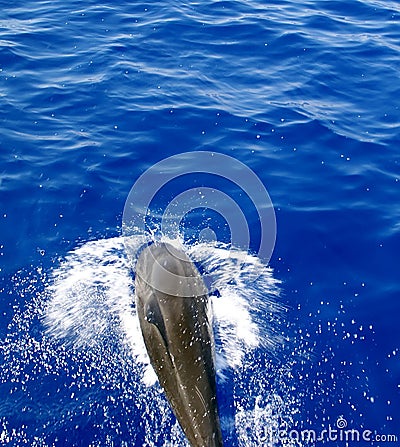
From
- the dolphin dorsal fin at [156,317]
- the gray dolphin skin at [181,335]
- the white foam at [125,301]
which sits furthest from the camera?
the white foam at [125,301]

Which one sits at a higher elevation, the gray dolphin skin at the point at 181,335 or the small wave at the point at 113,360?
the gray dolphin skin at the point at 181,335

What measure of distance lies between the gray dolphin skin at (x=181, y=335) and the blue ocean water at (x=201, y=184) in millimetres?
806

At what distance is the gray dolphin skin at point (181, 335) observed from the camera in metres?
10.7

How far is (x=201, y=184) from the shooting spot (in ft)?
59.4

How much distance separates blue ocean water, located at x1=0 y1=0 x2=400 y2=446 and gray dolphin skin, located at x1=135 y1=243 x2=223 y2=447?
0.81 m

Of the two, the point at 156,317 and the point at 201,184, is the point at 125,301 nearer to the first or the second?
the point at 156,317

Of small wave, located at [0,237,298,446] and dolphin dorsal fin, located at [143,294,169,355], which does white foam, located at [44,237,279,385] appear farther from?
dolphin dorsal fin, located at [143,294,169,355]

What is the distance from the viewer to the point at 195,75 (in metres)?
22.7

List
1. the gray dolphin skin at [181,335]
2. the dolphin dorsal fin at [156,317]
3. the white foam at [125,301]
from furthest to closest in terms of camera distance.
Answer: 1. the white foam at [125,301]
2. the dolphin dorsal fin at [156,317]
3. the gray dolphin skin at [181,335]

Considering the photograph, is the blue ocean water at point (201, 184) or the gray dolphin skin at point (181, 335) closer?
the gray dolphin skin at point (181, 335)

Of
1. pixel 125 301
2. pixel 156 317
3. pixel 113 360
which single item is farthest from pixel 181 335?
pixel 125 301

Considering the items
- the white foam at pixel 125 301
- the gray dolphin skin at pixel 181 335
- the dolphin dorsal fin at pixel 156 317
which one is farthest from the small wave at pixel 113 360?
the dolphin dorsal fin at pixel 156 317

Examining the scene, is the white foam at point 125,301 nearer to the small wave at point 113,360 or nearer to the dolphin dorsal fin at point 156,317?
the small wave at point 113,360

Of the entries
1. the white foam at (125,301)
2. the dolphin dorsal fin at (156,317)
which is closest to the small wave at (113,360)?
the white foam at (125,301)
